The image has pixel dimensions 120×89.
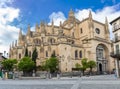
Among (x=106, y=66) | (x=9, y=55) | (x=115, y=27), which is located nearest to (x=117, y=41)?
(x=115, y=27)

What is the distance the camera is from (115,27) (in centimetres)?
4338

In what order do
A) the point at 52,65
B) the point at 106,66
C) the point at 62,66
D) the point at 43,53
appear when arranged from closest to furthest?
the point at 52,65, the point at 62,66, the point at 43,53, the point at 106,66

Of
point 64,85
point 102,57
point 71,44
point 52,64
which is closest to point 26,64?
point 52,64

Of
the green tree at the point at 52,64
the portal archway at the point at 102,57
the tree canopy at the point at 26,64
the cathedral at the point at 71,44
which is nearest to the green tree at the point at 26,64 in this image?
the tree canopy at the point at 26,64

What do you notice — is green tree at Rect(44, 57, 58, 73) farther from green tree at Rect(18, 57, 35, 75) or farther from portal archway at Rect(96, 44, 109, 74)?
portal archway at Rect(96, 44, 109, 74)

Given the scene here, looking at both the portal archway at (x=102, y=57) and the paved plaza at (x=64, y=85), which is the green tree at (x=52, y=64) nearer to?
the portal archway at (x=102, y=57)

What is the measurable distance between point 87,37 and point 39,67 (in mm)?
20868

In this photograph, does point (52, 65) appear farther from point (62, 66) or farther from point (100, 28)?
point (100, 28)

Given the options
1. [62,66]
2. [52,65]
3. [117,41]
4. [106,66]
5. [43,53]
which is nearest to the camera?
[117,41]

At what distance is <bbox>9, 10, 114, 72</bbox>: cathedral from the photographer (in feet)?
216

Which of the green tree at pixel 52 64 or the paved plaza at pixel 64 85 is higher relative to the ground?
the green tree at pixel 52 64

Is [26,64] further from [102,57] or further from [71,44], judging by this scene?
[102,57]

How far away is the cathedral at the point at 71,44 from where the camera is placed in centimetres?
6594

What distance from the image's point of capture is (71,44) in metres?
67.6
